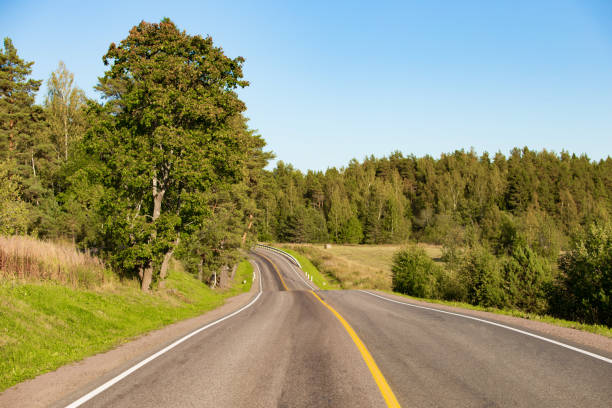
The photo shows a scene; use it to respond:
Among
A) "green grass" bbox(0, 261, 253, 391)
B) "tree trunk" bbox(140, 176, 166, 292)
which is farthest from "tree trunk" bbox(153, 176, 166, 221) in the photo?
"green grass" bbox(0, 261, 253, 391)

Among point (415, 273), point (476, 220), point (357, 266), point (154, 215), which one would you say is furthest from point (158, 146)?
point (476, 220)

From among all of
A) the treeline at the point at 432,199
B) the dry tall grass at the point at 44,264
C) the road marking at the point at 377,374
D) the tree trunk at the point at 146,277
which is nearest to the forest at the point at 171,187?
the tree trunk at the point at 146,277

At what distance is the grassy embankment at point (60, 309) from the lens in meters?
7.02

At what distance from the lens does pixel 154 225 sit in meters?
15.1

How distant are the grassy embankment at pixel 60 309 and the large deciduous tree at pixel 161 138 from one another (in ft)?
6.30

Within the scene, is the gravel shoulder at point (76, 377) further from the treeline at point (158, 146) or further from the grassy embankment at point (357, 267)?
the grassy embankment at point (357, 267)

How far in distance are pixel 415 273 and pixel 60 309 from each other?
30.4m

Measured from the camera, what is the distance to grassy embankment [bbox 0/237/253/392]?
276 inches

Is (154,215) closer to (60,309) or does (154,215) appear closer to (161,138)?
(161,138)

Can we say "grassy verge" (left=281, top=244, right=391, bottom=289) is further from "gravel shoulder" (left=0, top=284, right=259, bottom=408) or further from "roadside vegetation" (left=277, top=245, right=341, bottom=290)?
"gravel shoulder" (left=0, top=284, right=259, bottom=408)

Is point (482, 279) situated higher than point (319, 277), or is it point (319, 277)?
point (482, 279)

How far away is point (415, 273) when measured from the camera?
3384 cm

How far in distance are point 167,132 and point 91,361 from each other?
10.5m

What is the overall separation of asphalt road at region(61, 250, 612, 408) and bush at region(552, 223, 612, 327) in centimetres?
1143
